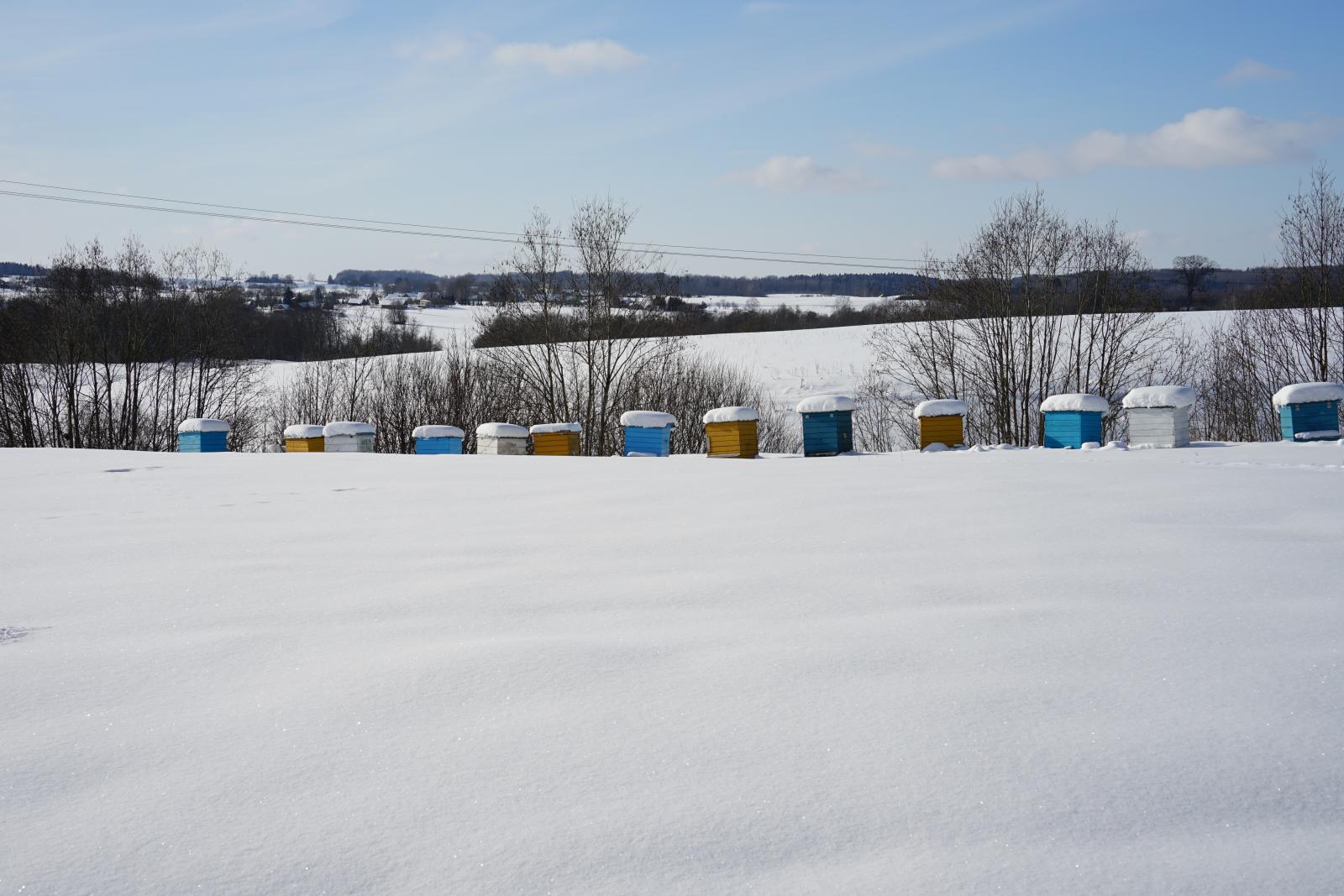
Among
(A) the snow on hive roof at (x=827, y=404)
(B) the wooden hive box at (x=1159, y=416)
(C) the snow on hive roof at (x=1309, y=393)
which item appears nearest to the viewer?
Result: (C) the snow on hive roof at (x=1309, y=393)

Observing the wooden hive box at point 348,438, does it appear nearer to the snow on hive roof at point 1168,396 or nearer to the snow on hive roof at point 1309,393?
the snow on hive roof at point 1168,396

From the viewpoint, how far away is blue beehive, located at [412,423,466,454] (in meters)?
15.2

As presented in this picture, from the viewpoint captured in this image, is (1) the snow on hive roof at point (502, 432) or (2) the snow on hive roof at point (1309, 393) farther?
(1) the snow on hive roof at point (502, 432)

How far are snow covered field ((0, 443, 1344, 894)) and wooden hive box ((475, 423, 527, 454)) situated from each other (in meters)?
9.20

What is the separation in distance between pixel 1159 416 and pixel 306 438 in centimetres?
1273

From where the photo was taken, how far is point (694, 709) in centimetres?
254

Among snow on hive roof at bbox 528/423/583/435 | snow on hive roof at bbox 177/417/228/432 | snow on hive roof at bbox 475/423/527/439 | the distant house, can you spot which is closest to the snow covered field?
snow on hive roof at bbox 528/423/583/435

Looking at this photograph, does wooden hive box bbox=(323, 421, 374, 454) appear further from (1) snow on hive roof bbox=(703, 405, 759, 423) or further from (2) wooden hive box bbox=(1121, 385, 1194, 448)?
(2) wooden hive box bbox=(1121, 385, 1194, 448)

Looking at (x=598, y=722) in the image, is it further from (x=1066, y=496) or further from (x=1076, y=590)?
(x=1066, y=496)

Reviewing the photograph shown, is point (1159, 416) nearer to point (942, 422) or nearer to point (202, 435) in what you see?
point (942, 422)

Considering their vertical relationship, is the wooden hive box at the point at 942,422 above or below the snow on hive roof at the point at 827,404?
below

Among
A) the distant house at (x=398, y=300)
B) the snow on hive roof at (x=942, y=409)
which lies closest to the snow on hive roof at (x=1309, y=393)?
the snow on hive roof at (x=942, y=409)

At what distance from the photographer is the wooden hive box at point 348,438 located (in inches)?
584

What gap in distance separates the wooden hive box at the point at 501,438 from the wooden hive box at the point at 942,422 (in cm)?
614
